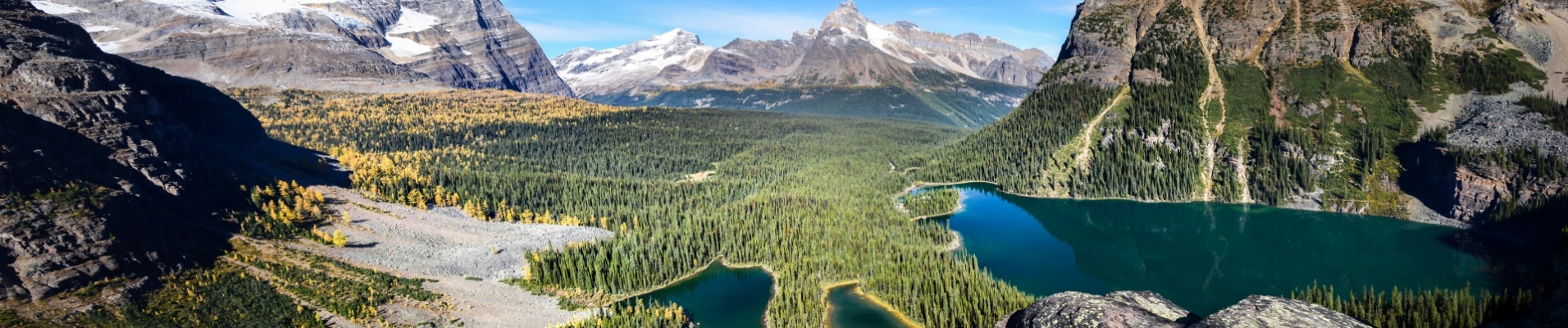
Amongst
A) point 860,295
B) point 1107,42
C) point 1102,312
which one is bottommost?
point 860,295

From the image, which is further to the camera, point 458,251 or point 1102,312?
point 458,251

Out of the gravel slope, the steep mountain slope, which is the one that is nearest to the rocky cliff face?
the gravel slope

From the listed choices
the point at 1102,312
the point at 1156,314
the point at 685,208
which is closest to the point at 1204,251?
the point at 1156,314

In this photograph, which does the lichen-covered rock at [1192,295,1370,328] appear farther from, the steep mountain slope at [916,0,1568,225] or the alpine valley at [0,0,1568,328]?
the steep mountain slope at [916,0,1568,225]

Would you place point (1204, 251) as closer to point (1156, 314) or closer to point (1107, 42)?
point (1156, 314)

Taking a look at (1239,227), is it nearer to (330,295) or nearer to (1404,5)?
(1404,5)

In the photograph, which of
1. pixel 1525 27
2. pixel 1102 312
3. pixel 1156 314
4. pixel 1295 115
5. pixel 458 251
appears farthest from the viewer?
pixel 1295 115
